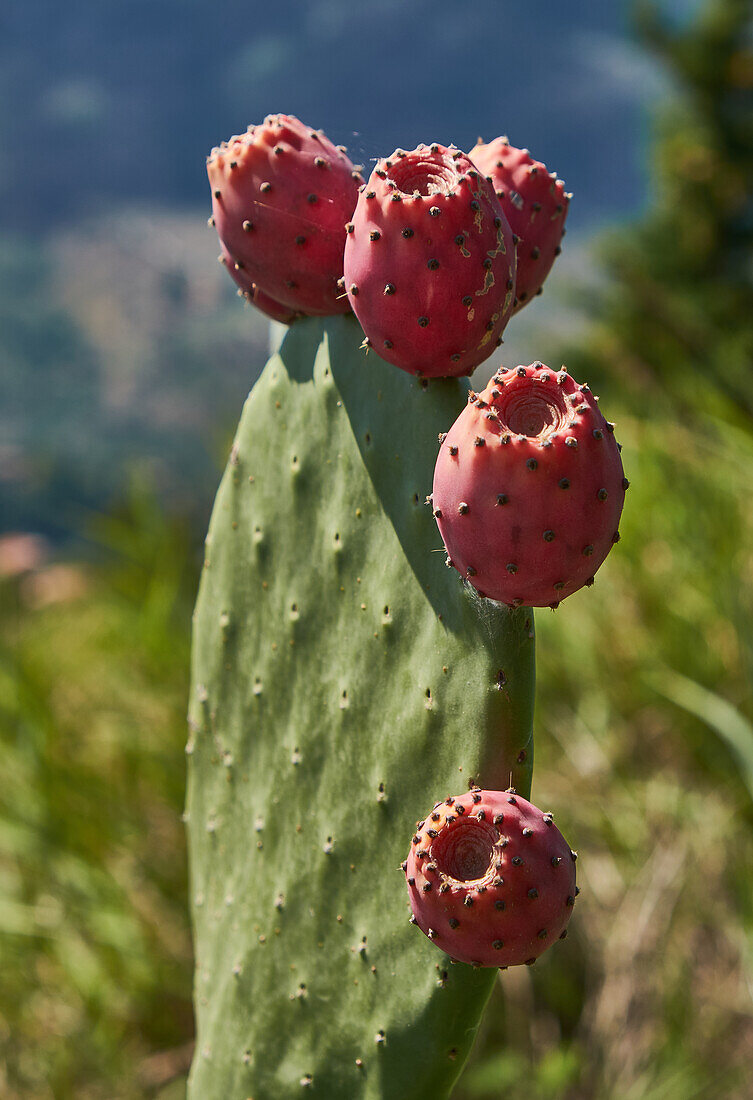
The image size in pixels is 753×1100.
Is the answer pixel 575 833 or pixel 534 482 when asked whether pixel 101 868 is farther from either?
pixel 534 482

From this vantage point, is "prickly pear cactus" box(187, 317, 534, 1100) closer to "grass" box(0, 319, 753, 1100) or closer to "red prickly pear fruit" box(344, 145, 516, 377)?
"red prickly pear fruit" box(344, 145, 516, 377)

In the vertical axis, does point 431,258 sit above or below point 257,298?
below

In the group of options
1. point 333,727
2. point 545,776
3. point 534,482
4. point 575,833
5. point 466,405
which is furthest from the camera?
point 545,776

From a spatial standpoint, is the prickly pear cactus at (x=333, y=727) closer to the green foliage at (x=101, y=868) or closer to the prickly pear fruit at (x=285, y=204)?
the prickly pear fruit at (x=285, y=204)

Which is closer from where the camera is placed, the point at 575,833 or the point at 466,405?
the point at 466,405

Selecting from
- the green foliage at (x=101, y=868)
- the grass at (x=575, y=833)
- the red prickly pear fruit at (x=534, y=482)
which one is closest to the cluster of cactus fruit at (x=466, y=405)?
the red prickly pear fruit at (x=534, y=482)

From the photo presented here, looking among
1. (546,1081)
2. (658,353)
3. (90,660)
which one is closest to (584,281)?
(658,353)

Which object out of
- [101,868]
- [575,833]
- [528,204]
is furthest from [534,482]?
[101,868]
